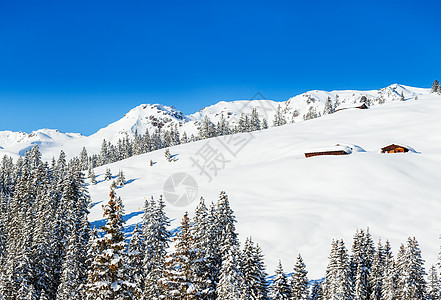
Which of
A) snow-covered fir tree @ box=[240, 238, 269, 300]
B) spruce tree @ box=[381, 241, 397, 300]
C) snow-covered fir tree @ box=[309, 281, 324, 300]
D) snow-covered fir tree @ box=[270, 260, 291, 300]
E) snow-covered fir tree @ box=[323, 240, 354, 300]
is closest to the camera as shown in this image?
snow-covered fir tree @ box=[323, 240, 354, 300]

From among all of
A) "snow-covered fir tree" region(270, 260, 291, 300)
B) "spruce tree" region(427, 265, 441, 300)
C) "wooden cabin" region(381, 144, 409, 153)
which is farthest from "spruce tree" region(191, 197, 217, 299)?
"wooden cabin" region(381, 144, 409, 153)

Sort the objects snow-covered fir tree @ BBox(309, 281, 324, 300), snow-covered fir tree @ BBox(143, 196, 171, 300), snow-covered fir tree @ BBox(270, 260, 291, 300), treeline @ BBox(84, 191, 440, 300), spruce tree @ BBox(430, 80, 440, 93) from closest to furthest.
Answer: treeline @ BBox(84, 191, 440, 300), snow-covered fir tree @ BBox(270, 260, 291, 300), snow-covered fir tree @ BBox(309, 281, 324, 300), snow-covered fir tree @ BBox(143, 196, 171, 300), spruce tree @ BBox(430, 80, 440, 93)

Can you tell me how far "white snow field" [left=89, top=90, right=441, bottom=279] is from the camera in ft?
122

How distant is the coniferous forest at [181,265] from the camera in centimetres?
1634

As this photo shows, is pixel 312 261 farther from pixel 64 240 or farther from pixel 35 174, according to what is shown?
pixel 35 174

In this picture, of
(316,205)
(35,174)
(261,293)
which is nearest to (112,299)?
(261,293)

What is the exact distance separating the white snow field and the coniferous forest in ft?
17.2

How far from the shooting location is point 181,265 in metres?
20.9

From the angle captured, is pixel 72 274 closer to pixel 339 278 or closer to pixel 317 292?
pixel 317 292

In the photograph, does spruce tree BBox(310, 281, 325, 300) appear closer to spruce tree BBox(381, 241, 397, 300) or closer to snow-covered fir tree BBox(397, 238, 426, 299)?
spruce tree BBox(381, 241, 397, 300)

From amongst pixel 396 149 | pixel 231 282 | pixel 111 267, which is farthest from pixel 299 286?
pixel 396 149

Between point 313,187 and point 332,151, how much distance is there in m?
16.5

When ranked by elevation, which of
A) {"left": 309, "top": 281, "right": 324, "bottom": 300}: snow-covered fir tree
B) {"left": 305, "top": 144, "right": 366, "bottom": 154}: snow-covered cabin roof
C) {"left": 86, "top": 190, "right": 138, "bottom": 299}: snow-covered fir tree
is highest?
{"left": 305, "top": 144, "right": 366, "bottom": 154}: snow-covered cabin roof

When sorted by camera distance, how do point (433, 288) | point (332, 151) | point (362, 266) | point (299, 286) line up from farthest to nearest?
point (332, 151), point (362, 266), point (433, 288), point (299, 286)
